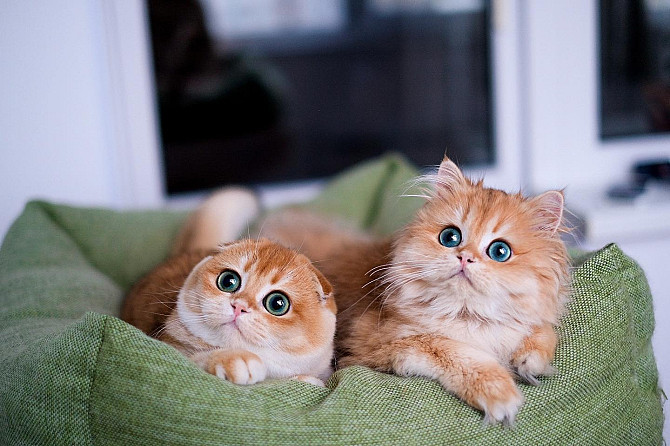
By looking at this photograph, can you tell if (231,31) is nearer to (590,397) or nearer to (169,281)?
(169,281)

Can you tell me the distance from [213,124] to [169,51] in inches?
13.3

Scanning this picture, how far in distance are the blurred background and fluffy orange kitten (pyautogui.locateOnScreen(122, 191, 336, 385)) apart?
1.37 meters

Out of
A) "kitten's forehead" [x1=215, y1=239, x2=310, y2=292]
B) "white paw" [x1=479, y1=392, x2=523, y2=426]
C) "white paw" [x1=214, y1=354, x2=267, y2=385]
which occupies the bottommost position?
"white paw" [x1=479, y1=392, x2=523, y2=426]

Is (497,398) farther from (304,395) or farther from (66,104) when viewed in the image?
(66,104)

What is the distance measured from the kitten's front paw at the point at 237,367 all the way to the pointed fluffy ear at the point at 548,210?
586 millimetres

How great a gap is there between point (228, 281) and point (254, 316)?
3.6 inches

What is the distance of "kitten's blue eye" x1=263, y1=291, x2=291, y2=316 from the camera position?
3.69 ft

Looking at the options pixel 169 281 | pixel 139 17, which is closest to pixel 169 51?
pixel 139 17

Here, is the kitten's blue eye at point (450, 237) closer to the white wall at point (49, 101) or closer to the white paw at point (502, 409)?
the white paw at point (502, 409)

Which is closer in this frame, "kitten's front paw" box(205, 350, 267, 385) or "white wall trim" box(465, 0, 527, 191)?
"kitten's front paw" box(205, 350, 267, 385)

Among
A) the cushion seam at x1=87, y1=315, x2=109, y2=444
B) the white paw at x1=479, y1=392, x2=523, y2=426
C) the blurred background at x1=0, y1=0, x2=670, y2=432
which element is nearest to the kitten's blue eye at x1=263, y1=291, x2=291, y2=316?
the cushion seam at x1=87, y1=315, x2=109, y2=444

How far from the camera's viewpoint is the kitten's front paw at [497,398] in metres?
1.05

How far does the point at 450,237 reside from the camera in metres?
1.18

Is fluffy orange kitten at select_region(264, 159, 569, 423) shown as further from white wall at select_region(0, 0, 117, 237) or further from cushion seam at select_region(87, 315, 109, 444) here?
white wall at select_region(0, 0, 117, 237)
